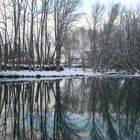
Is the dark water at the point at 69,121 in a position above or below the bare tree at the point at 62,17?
below

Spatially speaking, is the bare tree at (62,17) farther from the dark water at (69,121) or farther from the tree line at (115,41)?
the dark water at (69,121)

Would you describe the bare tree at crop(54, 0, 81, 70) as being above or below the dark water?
above

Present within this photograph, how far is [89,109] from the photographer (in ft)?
48.6

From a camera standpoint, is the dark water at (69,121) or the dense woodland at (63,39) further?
the dense woodland at (63,39)

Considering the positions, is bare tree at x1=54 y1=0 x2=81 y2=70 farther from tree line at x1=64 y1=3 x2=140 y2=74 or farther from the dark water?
the dark water

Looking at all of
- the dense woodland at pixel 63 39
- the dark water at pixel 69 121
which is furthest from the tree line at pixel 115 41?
the dark water at pixel 69 121

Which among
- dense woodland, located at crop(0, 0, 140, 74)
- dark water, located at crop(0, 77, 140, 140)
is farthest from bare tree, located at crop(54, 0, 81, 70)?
dark water, located at crop(0, 77, 140, 140)

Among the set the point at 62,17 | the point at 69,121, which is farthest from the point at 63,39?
the point at 69,121

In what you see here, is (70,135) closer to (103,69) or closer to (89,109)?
(89,109)

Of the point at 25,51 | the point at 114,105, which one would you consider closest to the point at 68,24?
the point at 25,51

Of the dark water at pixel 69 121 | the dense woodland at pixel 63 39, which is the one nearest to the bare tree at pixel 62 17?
the dense woodland at pixel 63 39

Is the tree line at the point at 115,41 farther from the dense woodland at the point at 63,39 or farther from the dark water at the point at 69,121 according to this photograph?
the dark water at the point at 69,121

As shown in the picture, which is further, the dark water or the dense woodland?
the dense woodland

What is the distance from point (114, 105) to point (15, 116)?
221 inches
